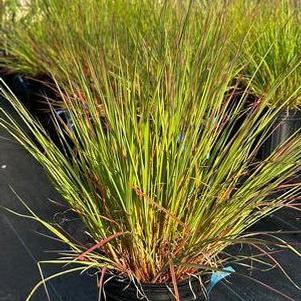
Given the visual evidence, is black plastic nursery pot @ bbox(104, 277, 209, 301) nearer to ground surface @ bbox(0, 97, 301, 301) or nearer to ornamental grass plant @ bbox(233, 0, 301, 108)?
ground surface @ bbox(0, 97, 301, 301)

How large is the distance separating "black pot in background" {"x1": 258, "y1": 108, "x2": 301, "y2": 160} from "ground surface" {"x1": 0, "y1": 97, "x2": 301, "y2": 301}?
0.38m

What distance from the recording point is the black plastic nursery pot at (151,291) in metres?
1.64

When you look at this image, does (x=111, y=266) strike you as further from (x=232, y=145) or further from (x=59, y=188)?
(x=232, y=145)

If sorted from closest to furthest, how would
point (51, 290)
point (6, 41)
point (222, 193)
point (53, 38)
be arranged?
point (222, 193) < point (51, 290) < point (53, 38) < point (6, 41)

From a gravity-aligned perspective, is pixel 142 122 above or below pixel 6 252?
above

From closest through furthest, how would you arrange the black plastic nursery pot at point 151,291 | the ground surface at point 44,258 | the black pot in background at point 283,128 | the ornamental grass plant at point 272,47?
the black plastic nursery pot at point 151,291 → the ground surface at point 44,258 → the black pot in background at point 283,128 → the ornamental grass plant at point 272,47

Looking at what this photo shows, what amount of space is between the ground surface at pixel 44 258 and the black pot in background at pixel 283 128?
38 centimetres

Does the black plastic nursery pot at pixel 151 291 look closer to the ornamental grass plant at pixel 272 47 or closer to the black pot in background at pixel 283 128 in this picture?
the black pot in background at pixel 283 128

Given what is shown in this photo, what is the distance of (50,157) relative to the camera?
1819mm

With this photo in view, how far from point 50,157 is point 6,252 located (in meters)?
1.05

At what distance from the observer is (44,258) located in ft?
8.63

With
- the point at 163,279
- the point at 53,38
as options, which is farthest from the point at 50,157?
the point at 53,38

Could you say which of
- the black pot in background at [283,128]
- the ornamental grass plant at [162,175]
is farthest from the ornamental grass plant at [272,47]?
the ornamental grass plant at [162,175]

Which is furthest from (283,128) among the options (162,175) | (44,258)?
(162,175)
